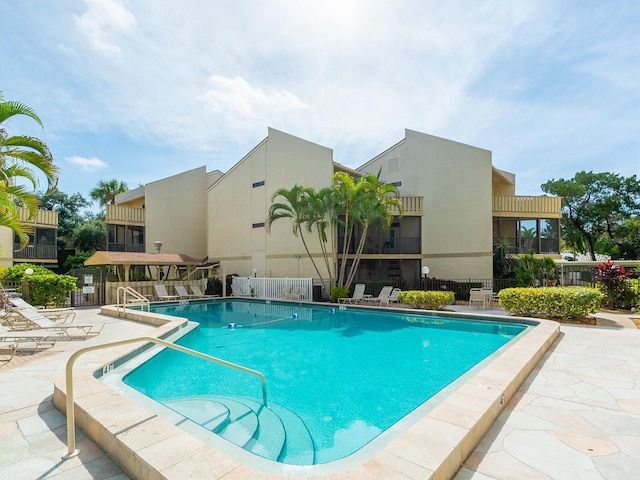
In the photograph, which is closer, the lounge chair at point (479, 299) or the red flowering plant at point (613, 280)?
the red flowering plant at point (613, 280)

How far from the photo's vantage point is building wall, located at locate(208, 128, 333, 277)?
20969mm

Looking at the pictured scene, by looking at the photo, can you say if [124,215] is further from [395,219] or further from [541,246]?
[541,246]

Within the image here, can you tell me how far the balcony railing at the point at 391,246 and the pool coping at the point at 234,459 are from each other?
53.2 feet

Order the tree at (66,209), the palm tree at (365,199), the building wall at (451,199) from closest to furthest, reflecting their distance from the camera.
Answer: the palm tree at (365,199) → the building wall at (451,199) → the tree at (66,209)

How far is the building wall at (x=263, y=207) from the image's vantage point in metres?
21.0

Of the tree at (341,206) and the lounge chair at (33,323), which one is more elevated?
the tree at (341,206)

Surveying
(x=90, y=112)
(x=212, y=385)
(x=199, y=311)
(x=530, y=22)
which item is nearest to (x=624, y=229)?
(x=530, y=22)

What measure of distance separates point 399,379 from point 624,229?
3112 cm

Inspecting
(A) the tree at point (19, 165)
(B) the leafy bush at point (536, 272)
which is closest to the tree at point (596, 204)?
(B) the leafy bush at point (536, 272)

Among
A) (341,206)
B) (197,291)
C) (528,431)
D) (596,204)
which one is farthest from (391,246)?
(596,204)

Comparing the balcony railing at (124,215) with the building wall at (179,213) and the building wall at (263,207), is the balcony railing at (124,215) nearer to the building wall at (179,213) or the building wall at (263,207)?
the building wall at (179,213)

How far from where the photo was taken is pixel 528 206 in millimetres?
20531

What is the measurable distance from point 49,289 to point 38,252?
44.2 ft

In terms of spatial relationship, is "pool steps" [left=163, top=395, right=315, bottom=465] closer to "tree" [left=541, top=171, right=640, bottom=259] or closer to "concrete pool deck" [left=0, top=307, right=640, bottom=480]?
"concrete pool deck" [left=0, top=307, right=640, bottom=480]
